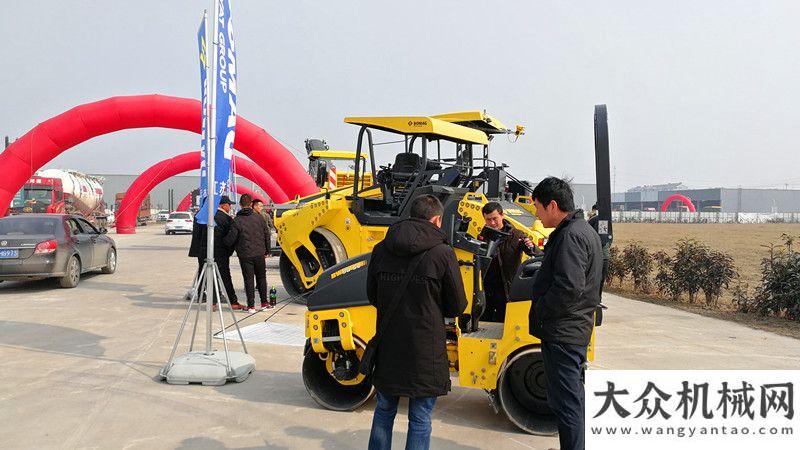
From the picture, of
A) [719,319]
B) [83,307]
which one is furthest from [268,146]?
[719,319]

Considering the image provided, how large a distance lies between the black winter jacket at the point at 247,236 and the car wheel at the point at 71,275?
4501 mm

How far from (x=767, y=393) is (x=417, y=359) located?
1.78 meters

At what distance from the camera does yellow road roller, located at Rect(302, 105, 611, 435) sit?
190 inches

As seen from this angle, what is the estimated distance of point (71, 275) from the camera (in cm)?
1276

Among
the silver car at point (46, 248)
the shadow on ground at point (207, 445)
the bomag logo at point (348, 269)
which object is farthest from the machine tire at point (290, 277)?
the shadow on ground at point (207, 445)

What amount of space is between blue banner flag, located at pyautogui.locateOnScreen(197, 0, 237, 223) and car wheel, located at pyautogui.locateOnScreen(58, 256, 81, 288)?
7.20 m

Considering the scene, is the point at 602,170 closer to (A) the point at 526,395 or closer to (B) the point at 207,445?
(A) the point at 526,395

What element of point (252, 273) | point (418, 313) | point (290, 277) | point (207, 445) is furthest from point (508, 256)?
point (290, 277)

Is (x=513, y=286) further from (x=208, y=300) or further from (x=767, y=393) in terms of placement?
(x=208, y=300)

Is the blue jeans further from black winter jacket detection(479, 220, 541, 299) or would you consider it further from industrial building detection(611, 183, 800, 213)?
industrial building detection(611, 183, 800, 213)

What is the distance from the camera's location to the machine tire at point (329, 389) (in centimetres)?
536

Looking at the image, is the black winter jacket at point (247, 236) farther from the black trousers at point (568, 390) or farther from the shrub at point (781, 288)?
the shrub at point (781, 288)

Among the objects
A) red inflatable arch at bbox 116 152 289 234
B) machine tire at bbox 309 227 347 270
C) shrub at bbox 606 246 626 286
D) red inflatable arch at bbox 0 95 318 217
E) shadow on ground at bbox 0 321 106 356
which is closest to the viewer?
shadow on ground at bbox 0 321 106 356

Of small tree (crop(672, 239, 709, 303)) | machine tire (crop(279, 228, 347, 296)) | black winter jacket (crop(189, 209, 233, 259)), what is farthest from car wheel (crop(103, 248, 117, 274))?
small tree (crop(672, 239, 709, 303))
